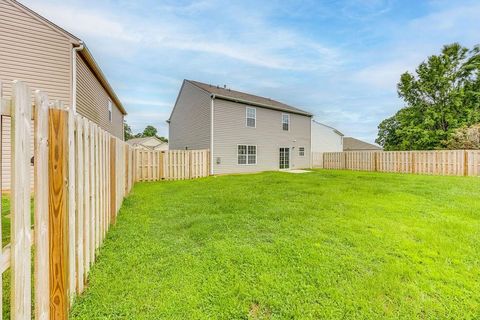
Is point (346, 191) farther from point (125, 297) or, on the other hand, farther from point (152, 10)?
point (152, 10)

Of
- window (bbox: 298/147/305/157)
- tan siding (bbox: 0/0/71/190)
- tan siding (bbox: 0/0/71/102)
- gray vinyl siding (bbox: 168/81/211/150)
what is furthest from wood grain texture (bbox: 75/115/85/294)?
window (bbox: 298/147/305/157)

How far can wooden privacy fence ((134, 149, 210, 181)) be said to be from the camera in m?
12.7

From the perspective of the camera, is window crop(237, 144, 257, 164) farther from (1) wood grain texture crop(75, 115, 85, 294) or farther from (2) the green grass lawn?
(1) wood grain texture crop(75, 115, 85, 294)

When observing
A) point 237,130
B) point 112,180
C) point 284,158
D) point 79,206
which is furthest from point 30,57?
point 284,158

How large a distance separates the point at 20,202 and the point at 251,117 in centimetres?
1710

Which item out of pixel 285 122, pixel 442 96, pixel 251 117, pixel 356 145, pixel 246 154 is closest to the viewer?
pixel 246 154

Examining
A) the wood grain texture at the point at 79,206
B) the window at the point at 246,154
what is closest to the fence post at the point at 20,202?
the wood grain texture at the point at 79,206

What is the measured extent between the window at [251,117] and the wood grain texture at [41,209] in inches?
648

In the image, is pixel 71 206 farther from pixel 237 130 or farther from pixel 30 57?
pixel 237 130

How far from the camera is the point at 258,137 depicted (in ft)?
60.6

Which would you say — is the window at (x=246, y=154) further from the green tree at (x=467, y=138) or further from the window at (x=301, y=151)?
the green tree at (x=467, y=138)

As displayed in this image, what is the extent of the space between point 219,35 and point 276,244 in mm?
13711

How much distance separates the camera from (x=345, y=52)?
1691 centimetres

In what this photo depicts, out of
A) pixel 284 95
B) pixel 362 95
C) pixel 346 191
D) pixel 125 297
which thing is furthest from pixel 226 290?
pixel 362 95
